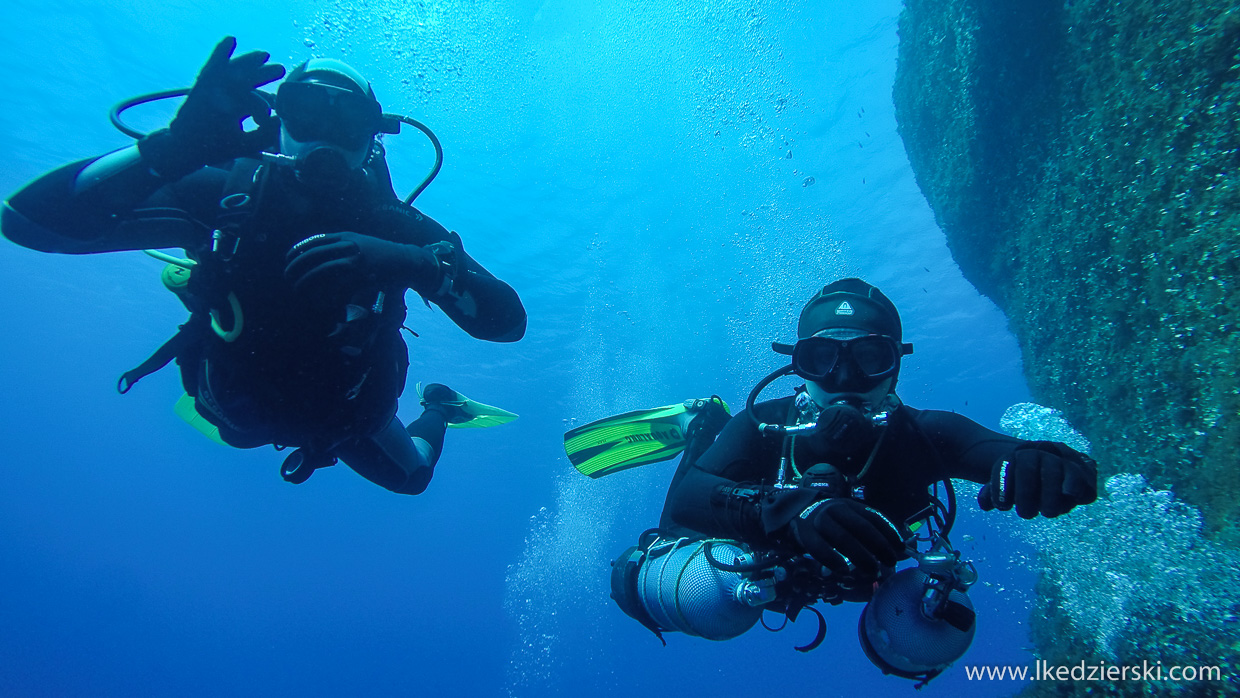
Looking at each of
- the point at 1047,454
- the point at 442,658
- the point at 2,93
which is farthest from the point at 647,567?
the point at 442,658

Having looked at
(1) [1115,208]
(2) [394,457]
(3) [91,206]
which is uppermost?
(1) [1115,208]

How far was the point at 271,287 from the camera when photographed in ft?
9.04

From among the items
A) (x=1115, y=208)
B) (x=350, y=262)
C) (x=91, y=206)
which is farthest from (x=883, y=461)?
(x=1115, y=208)

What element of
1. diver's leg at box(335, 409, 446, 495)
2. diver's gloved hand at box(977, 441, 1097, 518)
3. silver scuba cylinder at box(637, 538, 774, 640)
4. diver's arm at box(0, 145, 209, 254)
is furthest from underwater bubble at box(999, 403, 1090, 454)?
diver's arm at box(0, 145, 209, 254)

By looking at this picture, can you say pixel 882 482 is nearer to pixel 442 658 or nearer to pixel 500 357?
pixel 500 357

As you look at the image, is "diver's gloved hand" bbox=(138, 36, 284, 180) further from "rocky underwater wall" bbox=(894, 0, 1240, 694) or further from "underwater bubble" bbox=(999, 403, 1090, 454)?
"underwater bubble" bbox=(999, 403, 1090, 454)

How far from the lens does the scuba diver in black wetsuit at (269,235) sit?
2.49 meters

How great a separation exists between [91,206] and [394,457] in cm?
241

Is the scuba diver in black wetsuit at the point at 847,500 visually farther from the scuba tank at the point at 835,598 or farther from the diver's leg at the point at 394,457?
the diver's leg at the point at 394,457

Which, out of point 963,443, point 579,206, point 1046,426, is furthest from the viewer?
point 579,206

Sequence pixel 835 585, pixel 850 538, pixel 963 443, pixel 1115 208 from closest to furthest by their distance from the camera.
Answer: pixel 850 538, pixel 835 585, pixel 963 443, pixel 1115 208

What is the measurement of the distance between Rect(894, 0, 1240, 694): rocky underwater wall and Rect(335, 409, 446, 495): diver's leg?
756 centimetres

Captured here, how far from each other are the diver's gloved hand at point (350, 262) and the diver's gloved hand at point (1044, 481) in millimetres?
3048

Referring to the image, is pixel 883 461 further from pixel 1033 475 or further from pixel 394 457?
pixel 394 457
